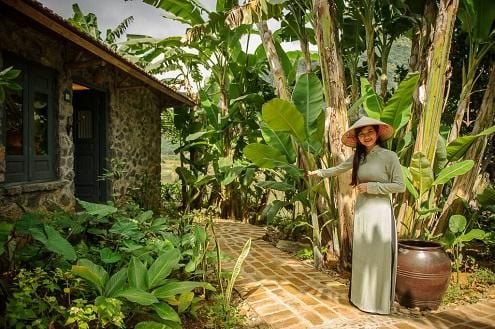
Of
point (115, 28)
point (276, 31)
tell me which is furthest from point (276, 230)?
point (115, 28)

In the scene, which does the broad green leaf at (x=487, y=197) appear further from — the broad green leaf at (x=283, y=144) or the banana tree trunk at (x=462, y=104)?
the broad green leaf at (x=283, y=144)

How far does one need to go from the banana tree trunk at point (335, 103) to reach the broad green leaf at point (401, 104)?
49 cm

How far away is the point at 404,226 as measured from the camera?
158 inches

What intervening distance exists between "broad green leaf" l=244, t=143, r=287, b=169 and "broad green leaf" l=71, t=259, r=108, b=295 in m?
2.31

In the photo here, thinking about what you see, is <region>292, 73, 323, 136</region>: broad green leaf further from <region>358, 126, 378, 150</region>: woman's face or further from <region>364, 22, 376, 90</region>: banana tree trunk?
<region>364, 22, 376, 90</region>: banana tree trunk

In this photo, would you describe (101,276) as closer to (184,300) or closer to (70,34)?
(184,300)

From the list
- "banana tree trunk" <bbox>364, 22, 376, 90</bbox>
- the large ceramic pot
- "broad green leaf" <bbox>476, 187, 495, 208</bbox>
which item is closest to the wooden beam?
"banana tree trunk" <bbox>364, 22, 376, 90</bbox>

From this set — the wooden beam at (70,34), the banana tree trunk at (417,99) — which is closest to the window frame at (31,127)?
the wooden beam at (70,34)

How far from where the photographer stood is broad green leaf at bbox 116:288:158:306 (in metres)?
2.29

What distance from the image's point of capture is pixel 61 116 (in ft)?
16.9

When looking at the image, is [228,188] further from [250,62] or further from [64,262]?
[64,262]

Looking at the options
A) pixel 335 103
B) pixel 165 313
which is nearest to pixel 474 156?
pixel 335 103

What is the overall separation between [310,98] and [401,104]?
1019mm

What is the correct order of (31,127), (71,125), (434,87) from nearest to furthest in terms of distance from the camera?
(434,87) < (31,127) < (71,125)
